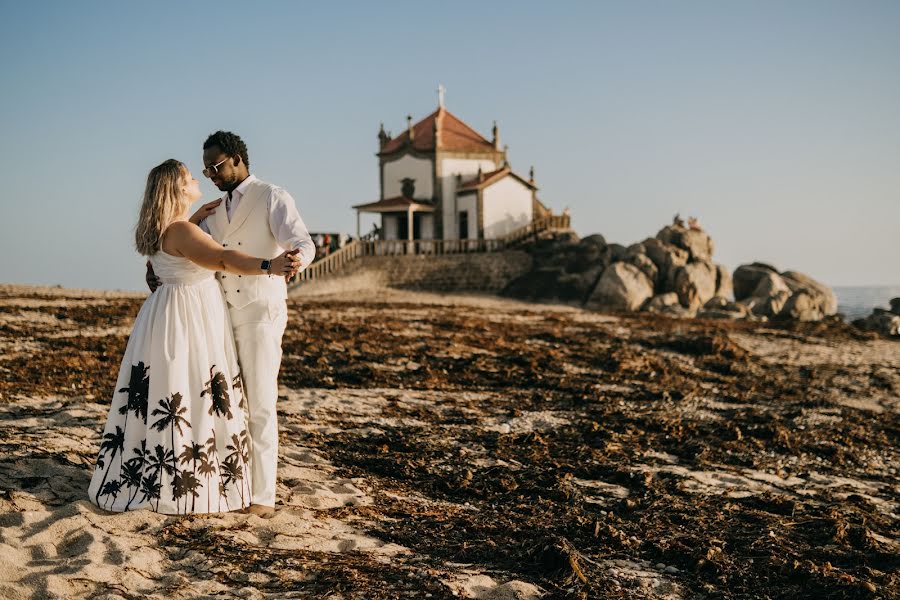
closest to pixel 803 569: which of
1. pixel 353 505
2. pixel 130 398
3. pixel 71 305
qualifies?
pixel 353 505

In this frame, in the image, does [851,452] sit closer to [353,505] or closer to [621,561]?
[621,561]

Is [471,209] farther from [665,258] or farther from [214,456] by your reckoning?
[214,456]

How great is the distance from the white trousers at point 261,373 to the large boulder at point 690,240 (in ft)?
116

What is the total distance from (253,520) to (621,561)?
2.69m

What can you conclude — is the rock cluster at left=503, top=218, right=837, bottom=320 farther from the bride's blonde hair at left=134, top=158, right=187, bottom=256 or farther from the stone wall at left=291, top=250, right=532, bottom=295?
the bride's blonde hair at left=134, top=158, right=187, bottom=256

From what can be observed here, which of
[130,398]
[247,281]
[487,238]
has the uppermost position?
[487,238]

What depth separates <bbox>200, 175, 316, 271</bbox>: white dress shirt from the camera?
560 cm

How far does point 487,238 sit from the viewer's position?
144ft

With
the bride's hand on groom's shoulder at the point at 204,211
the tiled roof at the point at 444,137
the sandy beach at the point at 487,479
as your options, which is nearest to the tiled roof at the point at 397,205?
the tiled roof at the point at 444,137

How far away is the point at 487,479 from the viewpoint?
7762 millimetres

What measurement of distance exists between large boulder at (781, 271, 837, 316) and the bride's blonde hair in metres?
35.4

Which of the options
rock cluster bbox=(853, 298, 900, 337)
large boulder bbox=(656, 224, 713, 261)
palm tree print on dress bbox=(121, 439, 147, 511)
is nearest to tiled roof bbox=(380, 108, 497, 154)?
large boulder bbox=(656, 224, 713, 261)

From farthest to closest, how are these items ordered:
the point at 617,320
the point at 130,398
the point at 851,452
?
the point at 617,320 < the point at 851,452 < the point at 130,398

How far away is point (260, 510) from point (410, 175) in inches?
1593
